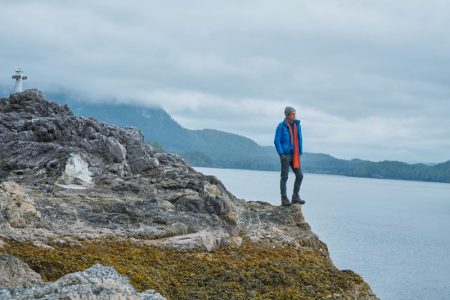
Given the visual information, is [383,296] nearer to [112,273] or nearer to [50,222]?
[50,222]

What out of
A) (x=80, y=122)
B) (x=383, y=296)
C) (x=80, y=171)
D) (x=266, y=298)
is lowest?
(x=383, y=296)

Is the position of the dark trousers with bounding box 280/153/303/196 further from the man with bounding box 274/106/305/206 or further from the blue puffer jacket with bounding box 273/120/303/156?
the blue puffer jacket with bounding box 273/120/303/156

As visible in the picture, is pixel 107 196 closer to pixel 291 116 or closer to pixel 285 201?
pixel 285 201

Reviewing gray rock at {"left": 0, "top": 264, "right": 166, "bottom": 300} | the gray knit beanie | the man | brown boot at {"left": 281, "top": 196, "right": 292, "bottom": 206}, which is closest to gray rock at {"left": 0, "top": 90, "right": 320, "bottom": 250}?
brown boot at {"left": 281, "top": 196, "right": 292, "bottom": 206}

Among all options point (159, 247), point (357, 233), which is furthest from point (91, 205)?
point (357, 233)

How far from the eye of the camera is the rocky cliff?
47.4 ft

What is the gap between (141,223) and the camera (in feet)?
61.0

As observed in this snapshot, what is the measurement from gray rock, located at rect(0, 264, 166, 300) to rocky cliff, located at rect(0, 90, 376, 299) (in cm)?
236

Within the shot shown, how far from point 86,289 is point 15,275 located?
124 inches

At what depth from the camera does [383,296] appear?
2036 inches

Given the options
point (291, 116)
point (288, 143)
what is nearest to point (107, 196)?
point (288, 143)

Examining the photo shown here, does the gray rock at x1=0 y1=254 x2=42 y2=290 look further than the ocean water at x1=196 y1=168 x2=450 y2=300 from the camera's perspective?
No

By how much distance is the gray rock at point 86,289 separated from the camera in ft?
31.0

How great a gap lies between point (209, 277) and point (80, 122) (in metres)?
15.2
